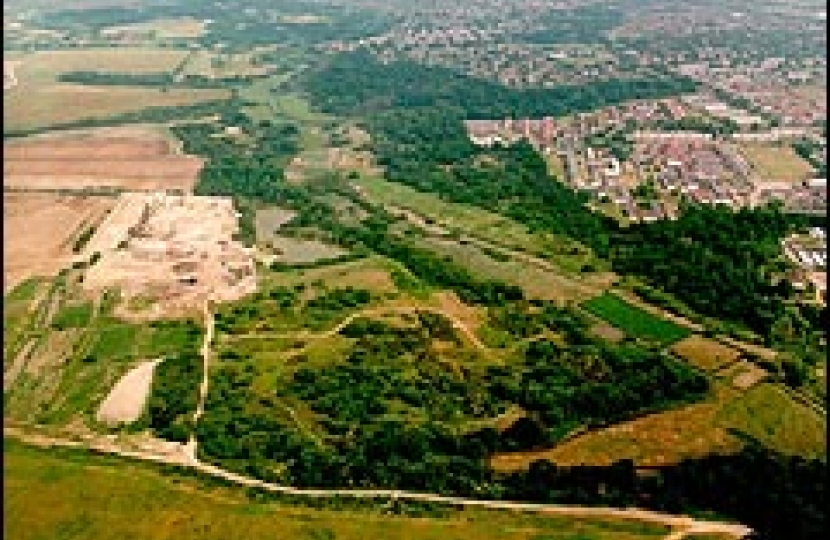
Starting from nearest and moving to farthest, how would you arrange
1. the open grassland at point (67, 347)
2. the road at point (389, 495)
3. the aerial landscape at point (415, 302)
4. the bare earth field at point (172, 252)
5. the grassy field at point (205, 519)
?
the grassy field at point (205, 519) → the road at point (389, 495) → the aerial landscape at point (415, 302) → the open grassland at point (67, 347) → the bare earth field at point (172, 252)

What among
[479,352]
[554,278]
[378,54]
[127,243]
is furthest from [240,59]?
[479,352]

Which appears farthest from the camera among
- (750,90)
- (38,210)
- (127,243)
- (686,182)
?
(750,90)

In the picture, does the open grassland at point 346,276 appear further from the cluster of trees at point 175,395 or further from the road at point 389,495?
the road at point 389,495

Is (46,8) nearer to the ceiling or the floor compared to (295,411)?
nearer to the ceiling

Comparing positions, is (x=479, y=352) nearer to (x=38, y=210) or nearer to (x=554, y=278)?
(x=554, y=278)

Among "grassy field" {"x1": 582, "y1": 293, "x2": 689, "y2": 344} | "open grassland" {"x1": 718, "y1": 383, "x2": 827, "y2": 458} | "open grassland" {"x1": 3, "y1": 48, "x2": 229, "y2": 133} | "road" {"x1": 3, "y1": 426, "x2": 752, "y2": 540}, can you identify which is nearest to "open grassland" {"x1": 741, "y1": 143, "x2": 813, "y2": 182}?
"grassy field" {"x1": 582, "y1": 293, "x2": 689, "y2": 344}

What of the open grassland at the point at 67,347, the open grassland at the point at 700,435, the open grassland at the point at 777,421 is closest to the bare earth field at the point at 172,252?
the open grassland at the point at 67,347

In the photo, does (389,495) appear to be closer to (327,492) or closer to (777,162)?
(327,492)
